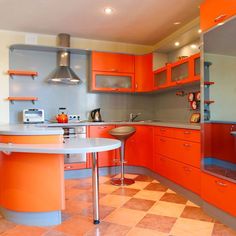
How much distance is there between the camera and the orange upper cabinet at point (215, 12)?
215 cm

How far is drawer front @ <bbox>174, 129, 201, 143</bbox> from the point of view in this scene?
106 inches

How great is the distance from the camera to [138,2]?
3.05 meters

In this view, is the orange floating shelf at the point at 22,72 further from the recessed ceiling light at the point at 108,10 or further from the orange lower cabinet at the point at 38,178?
the orange lower cabinet at the point at 38,178

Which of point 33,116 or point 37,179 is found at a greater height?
point 33,116

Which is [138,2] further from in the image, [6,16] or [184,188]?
[184,188]

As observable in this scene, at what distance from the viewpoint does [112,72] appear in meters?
4.34

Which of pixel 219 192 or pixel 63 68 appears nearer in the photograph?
pixel 219 192

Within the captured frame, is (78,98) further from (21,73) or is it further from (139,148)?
(139,148)

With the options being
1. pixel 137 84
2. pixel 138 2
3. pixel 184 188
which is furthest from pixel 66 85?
pixel 184 188

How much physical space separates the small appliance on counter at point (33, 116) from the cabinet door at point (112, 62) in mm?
1204

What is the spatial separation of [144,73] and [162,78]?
0.48 meters

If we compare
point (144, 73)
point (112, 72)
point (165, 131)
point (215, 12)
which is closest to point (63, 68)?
point (112, 72)

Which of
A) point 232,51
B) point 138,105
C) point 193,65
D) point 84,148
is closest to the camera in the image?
point 84,148

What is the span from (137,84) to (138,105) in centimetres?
51
